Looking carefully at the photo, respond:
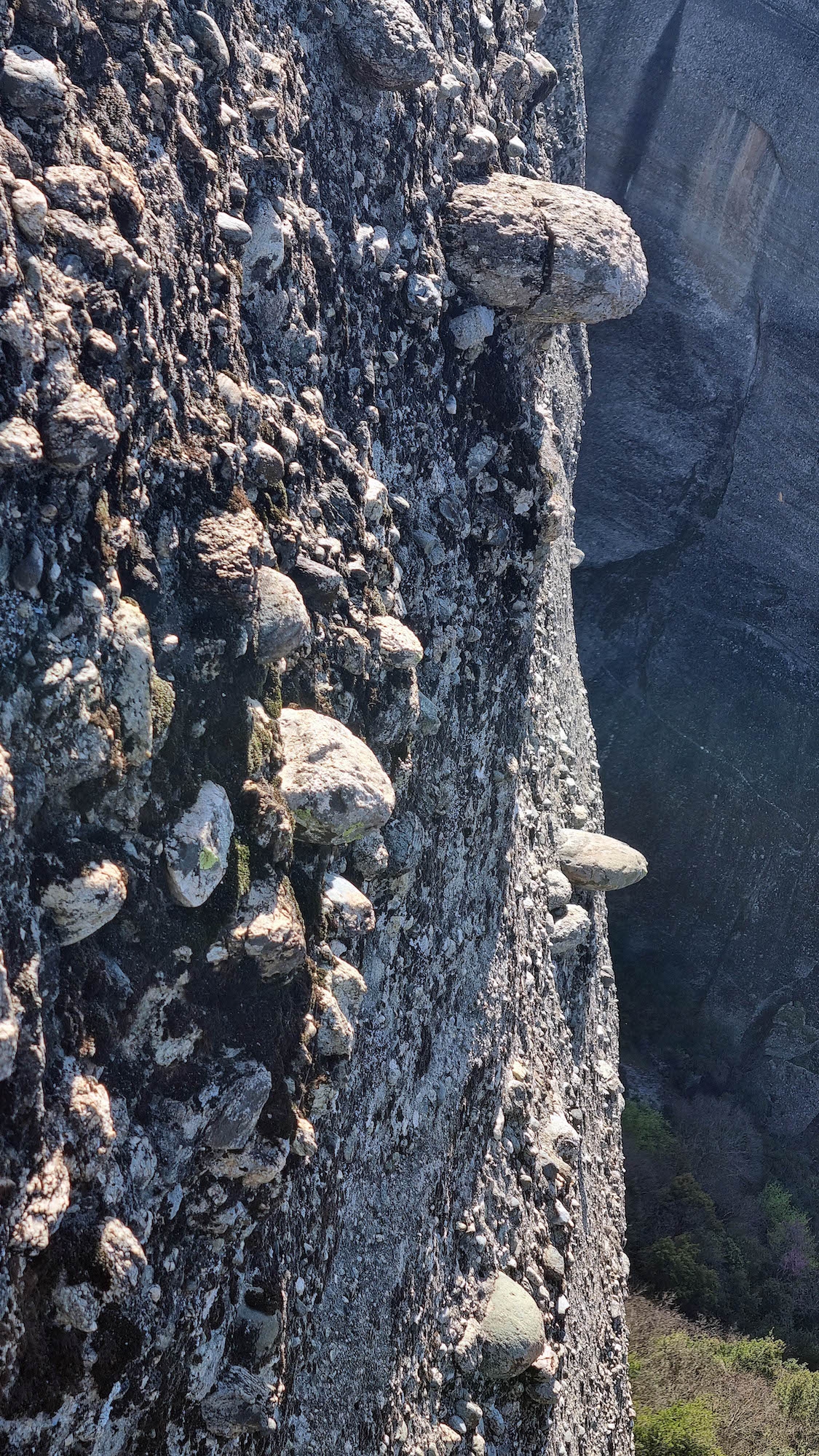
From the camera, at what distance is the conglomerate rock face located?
1394mm

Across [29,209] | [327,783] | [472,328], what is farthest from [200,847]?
[472,328]

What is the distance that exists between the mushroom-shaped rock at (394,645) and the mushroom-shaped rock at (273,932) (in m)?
0.57

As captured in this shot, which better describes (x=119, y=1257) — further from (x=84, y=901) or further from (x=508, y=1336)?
(x=508, y=1336)

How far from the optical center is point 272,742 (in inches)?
70.0

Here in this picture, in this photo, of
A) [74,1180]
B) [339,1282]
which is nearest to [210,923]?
[74,1180]

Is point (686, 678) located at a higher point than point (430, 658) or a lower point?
lower

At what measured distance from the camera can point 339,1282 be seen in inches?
81.1

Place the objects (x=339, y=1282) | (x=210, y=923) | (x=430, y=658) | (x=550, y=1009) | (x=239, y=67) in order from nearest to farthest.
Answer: (x=210, y=923) → (x=239, y=67) → (x=339, y=1282) → (x=430, y=658) → (x=550, y=1009)

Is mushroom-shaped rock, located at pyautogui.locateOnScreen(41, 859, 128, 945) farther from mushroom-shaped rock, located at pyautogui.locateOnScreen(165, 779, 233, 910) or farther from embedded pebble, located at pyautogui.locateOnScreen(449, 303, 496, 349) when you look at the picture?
embedded pebble, located at pyautogui.locateOnScreen(449, 303, 496, 349)

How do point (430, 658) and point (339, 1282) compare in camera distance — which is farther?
point (430, 658)

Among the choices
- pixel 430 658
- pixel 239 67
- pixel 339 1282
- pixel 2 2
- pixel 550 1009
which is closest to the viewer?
pixel 2 2

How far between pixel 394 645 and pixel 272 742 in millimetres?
459

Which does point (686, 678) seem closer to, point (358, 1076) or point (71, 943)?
point (358, 1076)

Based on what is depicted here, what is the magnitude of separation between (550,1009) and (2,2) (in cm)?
275
